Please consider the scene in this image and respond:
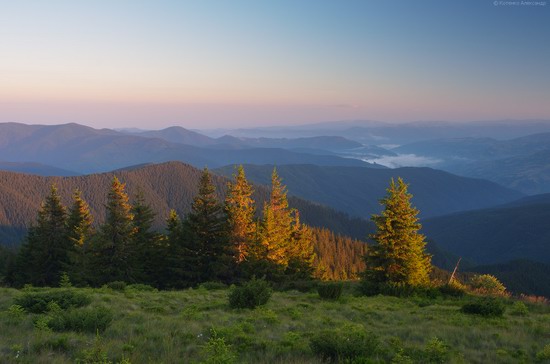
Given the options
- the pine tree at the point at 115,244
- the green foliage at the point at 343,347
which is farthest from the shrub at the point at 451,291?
the pine tree at the point at 115,244

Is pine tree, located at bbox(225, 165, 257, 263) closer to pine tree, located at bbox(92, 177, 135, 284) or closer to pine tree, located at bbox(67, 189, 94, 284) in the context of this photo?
pine tree, located at bbox(92, 177, 135, 284)

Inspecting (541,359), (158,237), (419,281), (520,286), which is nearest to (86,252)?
(158,237)

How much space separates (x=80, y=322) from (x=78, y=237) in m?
31.8

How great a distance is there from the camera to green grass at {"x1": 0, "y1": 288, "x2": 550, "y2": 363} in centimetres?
868

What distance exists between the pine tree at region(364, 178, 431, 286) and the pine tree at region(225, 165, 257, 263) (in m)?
12.7

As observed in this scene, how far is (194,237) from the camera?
121 feet

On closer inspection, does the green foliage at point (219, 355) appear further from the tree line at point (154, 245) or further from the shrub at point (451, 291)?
the tree line at point (154, 245)

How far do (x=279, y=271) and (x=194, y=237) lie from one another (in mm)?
9160

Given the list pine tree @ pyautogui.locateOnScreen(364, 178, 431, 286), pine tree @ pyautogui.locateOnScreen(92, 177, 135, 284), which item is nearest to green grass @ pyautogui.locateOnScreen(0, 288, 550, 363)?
pine tree @ pyautogui.locateOnScreen(364, 178, 431, 286)

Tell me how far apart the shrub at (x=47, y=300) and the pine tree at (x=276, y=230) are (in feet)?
72.3

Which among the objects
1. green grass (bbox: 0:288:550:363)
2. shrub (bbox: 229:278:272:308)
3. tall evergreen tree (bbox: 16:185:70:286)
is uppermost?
green grass (bbox: 0:288:550:363)

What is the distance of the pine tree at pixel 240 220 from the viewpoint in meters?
38.1

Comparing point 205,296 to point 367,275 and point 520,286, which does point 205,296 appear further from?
point 520,286

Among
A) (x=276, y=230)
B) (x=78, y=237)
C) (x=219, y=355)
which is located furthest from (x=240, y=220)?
(x=219, y=355)
